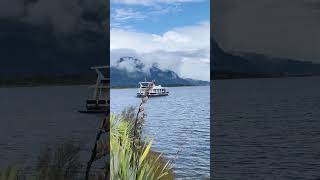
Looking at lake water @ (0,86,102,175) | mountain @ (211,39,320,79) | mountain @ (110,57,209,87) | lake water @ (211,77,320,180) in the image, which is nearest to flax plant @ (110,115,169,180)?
lake water @ (0,86,102,175)

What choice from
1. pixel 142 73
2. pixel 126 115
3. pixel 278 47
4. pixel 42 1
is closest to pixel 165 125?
pixel 142 73

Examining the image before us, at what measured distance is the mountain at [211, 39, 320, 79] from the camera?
388 centimetres

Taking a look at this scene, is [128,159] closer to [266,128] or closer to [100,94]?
[100,94]

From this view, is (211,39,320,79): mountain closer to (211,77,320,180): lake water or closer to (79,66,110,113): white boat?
(211,77,320,180): lake water

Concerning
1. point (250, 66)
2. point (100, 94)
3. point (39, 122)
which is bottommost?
point (39, 122)

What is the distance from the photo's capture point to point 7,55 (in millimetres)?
2879

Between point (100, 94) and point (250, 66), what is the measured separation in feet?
4.55

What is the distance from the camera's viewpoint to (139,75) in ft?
27.2

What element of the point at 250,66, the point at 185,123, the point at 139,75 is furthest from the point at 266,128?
the point at 185,123

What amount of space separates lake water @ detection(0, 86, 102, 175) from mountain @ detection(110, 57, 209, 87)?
391 cm

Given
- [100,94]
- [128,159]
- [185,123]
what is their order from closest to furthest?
[100,94]
[128,159]
[185,123]

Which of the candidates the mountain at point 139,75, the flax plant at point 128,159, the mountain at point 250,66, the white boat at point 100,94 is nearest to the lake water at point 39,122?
the white boat at point 100,94

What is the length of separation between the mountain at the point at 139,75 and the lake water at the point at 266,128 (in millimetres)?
2953

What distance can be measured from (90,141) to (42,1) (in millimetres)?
1036
